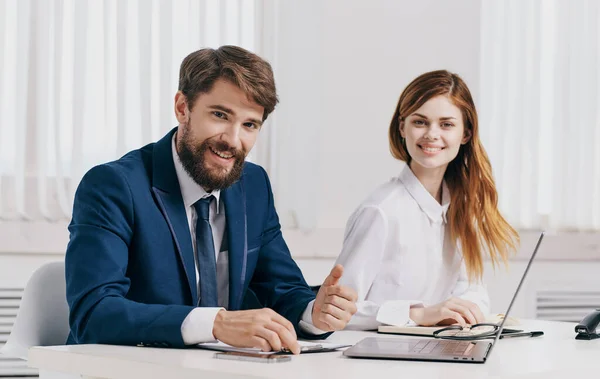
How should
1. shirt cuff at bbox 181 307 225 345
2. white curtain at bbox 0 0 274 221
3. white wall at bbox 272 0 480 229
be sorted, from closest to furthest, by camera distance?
shirt cuff at bbox 181 307 225 345 < white curtain at bbox 0 0 274 221 < white wall at bbox 272 0 480 229

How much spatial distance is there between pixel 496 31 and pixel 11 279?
2461 millimetres

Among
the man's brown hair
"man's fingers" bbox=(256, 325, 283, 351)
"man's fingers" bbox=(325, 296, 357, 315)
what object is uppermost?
the man's brown hair

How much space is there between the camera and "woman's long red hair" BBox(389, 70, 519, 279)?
250 cm

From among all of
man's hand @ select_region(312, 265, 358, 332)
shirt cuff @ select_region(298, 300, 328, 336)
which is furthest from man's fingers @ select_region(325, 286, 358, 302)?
shirt cuff @ select_region(298, 300, 328, 336)

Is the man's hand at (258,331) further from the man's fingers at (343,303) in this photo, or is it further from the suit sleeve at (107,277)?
the man's fingers at (343,303)

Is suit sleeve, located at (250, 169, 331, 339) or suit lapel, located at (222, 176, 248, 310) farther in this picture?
suit sleeve, located at (250, 169, 331, 339)

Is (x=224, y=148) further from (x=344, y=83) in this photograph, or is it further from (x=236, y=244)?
(x=344, y=83)

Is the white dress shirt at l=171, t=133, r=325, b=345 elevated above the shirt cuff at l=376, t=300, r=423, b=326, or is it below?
above

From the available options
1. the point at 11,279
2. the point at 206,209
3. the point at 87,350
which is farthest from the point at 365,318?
the point at 11,279

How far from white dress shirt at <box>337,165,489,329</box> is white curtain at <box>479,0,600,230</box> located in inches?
61.1

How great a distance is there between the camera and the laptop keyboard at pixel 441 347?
1.42 metres

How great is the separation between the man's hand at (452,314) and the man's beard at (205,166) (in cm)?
57

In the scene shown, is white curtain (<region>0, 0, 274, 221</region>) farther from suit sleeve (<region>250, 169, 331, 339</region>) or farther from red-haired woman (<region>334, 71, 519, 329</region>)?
suit sleeve (<region>250, 169, 331, 339</region>)

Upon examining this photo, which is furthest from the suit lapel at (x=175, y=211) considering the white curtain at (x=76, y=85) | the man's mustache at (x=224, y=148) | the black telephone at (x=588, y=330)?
the white curtain at (x=76, y=85)
